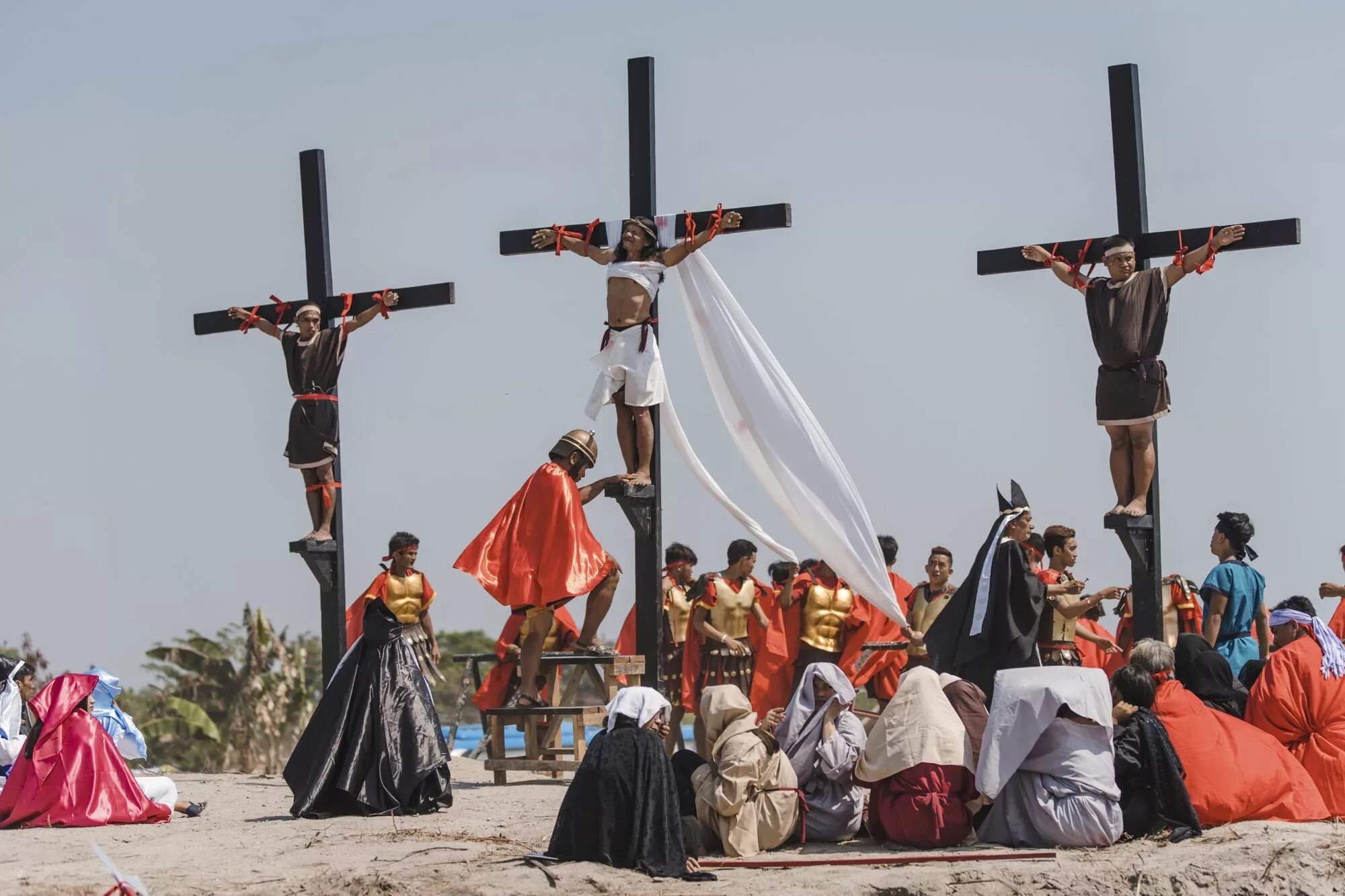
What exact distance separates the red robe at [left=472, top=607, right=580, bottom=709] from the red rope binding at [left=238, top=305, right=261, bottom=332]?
2.79 metres

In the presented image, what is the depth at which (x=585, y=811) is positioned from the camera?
29.0ft

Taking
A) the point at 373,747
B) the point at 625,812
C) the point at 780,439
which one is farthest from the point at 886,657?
the point at 625,812

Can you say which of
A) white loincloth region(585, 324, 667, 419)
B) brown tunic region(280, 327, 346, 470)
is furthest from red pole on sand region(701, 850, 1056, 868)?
brown tunic region(280, 327, 346, 470)

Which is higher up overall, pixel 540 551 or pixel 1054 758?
pixel 540 551

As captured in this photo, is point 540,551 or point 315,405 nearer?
point 540,551

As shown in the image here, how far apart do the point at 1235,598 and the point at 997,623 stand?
1805mm

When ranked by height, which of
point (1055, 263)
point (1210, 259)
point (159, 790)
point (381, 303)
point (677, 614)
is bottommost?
point (159, 790)

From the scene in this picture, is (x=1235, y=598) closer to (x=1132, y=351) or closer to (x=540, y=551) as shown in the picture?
(x=1132, y=351)

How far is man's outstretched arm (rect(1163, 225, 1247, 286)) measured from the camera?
10953 millimetres

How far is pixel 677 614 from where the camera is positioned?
13.9m

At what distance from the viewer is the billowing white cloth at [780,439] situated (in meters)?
11.6

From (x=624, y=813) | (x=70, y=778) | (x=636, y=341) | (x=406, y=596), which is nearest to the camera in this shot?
(x=624, y=813)

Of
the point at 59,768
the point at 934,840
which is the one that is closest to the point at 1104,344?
the point at 934,840

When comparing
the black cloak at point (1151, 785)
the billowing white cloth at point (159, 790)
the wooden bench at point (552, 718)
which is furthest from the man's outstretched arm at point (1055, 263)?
the billowing white cloth at point (159, 790)
